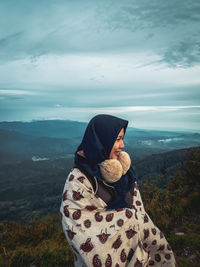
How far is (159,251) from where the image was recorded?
2.33 metres

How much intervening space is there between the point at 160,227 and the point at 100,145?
9.98 ft

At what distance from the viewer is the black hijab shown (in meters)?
2.08

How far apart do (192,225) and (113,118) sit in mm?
3336

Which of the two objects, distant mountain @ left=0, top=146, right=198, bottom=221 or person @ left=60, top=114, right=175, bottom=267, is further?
distant mountain @ left=0, top=146, right=198, bottom=221

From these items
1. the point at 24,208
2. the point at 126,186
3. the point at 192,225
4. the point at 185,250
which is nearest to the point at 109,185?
the point at 126,186

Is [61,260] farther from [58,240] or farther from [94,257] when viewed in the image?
[94,257]

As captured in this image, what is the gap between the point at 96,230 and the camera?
1831mm

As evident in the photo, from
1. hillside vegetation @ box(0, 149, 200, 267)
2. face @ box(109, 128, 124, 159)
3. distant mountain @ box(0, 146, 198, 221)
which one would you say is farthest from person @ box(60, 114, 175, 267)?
distant mountain @ box(0, 146, 198, 221)

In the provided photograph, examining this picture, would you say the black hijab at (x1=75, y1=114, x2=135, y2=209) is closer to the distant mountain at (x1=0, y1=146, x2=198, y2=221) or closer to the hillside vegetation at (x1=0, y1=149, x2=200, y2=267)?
the hillside vegetation at (x1=0, y1=149, x2=200, y2=267)

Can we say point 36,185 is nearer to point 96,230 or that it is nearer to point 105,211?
point 105,211

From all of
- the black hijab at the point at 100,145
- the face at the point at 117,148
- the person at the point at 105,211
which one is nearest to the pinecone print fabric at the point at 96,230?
the person at the point at 105,211

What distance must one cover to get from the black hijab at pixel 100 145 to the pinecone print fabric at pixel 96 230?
0.15 metres

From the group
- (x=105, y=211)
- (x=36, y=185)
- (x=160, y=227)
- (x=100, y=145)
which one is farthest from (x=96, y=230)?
(x=36, y=185)

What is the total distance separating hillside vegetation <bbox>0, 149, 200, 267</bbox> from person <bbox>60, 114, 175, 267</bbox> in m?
1.32
